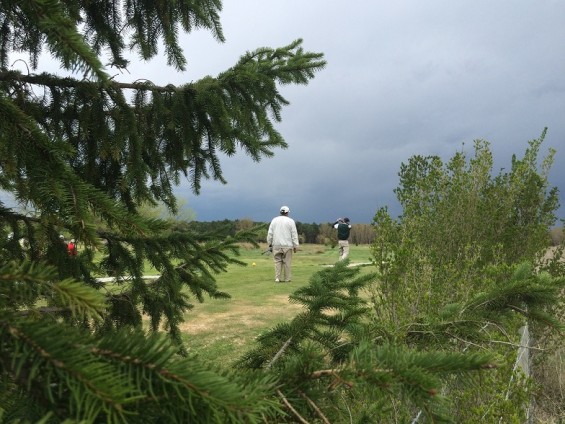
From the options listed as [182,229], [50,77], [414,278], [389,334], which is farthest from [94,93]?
[414,278]

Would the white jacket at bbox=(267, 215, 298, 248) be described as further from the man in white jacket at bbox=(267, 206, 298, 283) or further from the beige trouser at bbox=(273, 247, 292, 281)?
the beige trouser at bbox=(273, 247, 292, 281)

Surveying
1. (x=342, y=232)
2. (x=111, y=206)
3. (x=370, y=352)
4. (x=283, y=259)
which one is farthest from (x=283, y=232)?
(x=370, y=352)

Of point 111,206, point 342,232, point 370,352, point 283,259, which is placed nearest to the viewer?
point 370,352

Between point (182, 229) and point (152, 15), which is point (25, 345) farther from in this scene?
point (152, 15)

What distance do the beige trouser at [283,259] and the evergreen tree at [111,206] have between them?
32.8 feet

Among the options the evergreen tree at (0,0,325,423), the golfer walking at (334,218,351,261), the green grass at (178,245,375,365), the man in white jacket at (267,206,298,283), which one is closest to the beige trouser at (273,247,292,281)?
the man in white jacket at (267,206,298,283)

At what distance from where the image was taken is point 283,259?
47.9 ft

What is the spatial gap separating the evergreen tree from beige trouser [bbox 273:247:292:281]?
9.98 metres

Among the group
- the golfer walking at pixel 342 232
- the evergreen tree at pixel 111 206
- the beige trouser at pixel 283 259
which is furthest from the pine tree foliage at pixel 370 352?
the golfer walking at pixel 342 232

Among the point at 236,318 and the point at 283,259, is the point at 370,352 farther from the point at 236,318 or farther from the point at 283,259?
the point at 283,259

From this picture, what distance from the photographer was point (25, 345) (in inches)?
30.4

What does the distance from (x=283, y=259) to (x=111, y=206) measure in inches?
517

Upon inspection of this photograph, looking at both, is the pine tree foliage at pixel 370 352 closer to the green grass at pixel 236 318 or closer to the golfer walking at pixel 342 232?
the green grass at pixel 236 318

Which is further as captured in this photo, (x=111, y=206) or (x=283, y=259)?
(x=283, y=259)
